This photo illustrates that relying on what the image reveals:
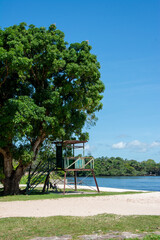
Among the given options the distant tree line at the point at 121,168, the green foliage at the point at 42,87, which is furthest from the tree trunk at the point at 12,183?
the distant tree line at the point at 121,168

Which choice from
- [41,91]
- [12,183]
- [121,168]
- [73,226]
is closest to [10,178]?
[12,183]

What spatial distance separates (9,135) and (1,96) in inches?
156

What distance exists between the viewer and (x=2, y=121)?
1697 cm

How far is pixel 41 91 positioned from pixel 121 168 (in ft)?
289

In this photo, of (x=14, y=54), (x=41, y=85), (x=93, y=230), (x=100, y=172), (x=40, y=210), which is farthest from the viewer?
(x=100, y=172)

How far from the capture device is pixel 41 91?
1981 cm

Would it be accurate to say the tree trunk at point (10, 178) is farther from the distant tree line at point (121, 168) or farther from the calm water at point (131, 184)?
the distant tree line at point (121, 168)

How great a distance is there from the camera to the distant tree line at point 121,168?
→ 101312 millimetres

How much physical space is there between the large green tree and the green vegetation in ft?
27.7

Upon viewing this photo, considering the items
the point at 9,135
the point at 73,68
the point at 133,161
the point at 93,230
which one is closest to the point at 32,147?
the point at 9,135

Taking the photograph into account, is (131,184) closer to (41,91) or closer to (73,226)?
(41,91)

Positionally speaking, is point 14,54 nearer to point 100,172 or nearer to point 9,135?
point 9,135

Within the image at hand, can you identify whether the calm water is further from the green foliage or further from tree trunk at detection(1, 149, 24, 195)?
the green foliage

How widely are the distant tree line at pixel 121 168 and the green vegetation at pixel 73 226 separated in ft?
291
